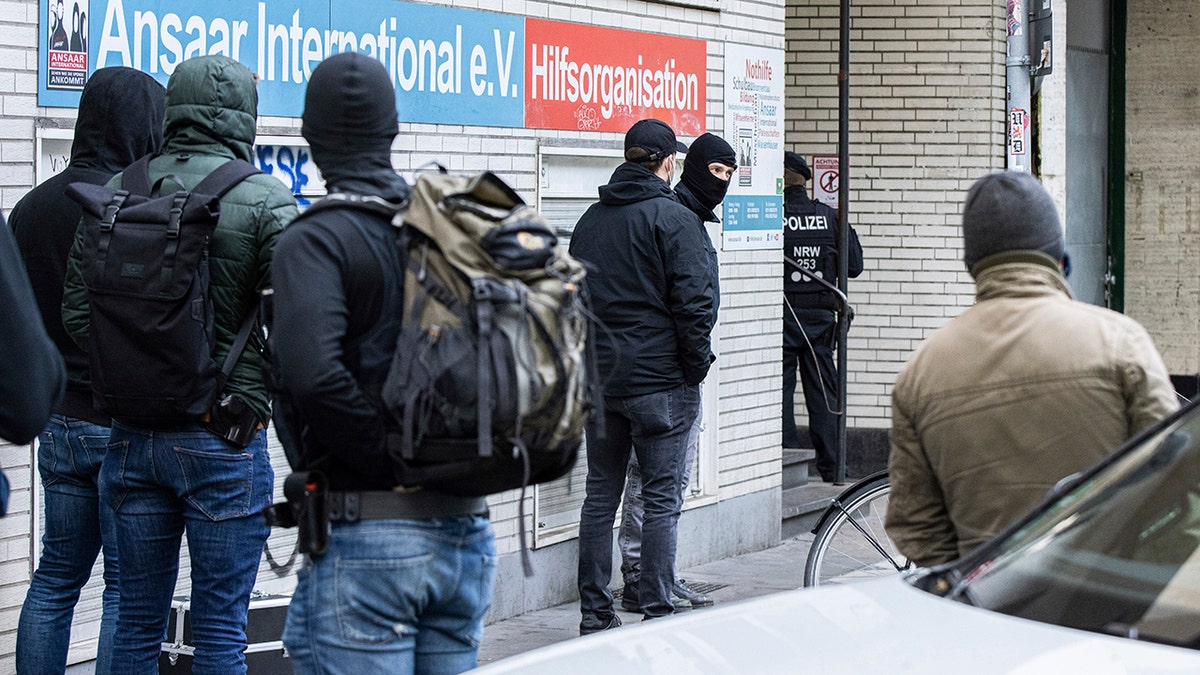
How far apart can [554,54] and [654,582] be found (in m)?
2.37

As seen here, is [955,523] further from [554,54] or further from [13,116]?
[554,54]

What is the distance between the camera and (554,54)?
24.8ft

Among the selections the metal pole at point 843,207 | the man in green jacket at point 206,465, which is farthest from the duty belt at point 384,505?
the metal pole at point 843,207

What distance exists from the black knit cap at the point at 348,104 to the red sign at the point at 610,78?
3.89 meters

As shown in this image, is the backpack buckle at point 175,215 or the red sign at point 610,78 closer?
the backpack buckle at point 175,215

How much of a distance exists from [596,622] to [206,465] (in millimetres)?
2796

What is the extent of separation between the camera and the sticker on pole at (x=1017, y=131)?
37.6 ft

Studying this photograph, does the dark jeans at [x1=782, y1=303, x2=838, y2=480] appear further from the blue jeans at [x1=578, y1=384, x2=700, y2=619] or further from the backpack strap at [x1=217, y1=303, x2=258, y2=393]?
the backpack strap at [x1=217, y1=303, x2=258, y2=393]

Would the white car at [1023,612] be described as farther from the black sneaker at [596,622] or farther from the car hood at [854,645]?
Answer: the black sneaker at [596,622]

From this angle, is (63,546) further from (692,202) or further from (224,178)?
(692,202)

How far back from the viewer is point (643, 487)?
6.98 metres

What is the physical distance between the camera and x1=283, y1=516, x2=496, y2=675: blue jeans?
3.30 m

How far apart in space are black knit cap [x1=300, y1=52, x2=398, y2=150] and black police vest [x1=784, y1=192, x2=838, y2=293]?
7.47 meters

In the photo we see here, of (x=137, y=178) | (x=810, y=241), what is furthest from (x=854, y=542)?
(x=810, y=241)
